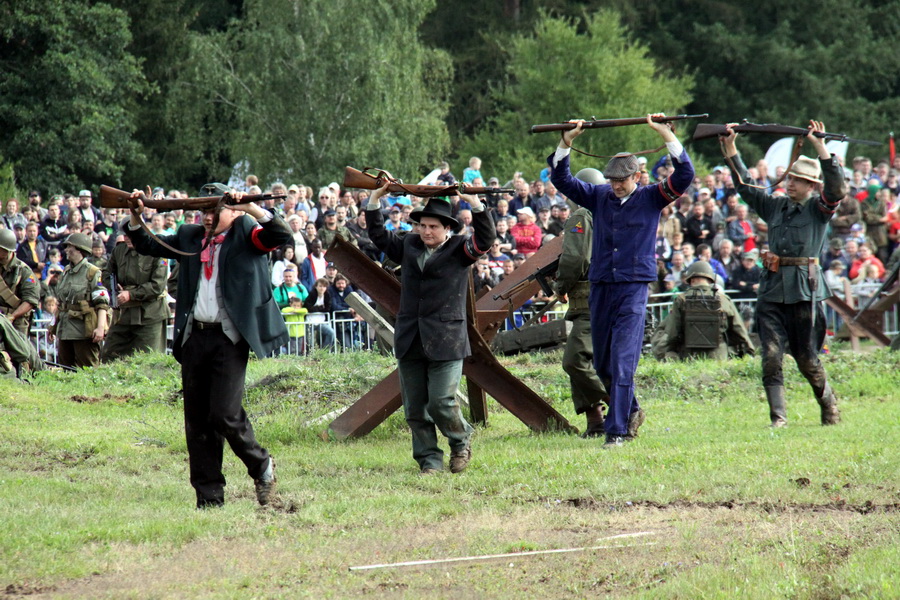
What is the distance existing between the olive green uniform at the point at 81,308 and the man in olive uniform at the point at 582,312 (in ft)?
24.8

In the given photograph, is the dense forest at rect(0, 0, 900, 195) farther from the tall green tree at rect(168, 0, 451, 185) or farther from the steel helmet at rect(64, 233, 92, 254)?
the steel helmet at rect(64, 233, 92, 254)

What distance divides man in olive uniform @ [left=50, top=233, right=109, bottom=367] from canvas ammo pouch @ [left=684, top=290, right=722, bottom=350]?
7.38m

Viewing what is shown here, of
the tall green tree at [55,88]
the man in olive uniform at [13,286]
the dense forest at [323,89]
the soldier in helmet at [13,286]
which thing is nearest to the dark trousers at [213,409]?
the soldier in helmet at [13,286]

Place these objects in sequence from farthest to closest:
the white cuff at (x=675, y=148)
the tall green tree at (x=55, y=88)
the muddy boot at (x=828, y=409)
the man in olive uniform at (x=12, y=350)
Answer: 1. the tall green tree at (x=55, y=88)
2. the man in olive uniform at (x=12, y=350)
3. the muddy boot at (x=828, y=409)
4. the white cuff at (x=675, y=148)

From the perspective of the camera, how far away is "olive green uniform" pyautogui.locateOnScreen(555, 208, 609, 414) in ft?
34.0

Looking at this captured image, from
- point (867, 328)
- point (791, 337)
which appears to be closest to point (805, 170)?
point (791, 337)

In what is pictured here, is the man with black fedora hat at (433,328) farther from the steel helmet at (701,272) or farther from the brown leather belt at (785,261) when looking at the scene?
the steel helmet at (701,272)

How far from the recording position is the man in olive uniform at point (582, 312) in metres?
10.4

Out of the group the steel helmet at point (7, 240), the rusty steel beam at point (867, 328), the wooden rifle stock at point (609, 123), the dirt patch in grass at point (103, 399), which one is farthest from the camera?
the rusty steel beam at point (867, 328)

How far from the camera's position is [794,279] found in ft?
34.4

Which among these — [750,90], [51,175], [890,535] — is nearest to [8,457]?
[890,535]

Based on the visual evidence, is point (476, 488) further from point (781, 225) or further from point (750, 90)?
point (750, 90)

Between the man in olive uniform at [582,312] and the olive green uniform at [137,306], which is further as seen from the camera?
the olive green uniform at [137,306]

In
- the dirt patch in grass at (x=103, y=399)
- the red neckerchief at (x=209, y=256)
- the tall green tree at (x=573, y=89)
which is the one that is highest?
the tall green tree at (x=573, y=89)
